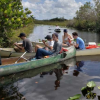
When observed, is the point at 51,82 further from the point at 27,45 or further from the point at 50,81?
the point at 27,45

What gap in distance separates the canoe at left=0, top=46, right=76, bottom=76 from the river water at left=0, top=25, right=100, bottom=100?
20 cm

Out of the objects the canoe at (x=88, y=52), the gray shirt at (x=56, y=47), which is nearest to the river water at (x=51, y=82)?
the gray shirt at (x=56, y=47)

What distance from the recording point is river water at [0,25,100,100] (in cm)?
480

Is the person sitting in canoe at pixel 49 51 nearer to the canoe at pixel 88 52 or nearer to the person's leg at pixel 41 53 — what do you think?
the person's leg at pixel 41 53

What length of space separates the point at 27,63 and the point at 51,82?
1505mm

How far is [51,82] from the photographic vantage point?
19.0ft


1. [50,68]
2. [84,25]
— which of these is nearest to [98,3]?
[84,25]

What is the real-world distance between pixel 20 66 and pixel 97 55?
211 inches

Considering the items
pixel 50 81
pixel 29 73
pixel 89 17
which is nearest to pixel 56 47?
pixel 29 73

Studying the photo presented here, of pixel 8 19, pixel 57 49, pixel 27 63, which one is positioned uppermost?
pixel 8 19

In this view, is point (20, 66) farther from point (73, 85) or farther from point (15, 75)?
point (73, 85)

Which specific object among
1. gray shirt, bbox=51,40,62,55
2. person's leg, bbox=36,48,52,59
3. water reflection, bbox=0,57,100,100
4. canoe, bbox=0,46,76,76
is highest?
gray shirt, bbox=51,40,62,55

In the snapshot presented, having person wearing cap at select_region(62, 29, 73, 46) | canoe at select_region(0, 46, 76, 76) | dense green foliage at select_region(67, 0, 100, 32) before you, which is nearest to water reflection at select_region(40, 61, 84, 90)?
canoe at select_region(0, 46, 76, 76)

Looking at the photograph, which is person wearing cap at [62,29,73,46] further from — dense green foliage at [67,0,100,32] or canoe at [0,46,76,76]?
dense green foliage at [67,0,100,32]
